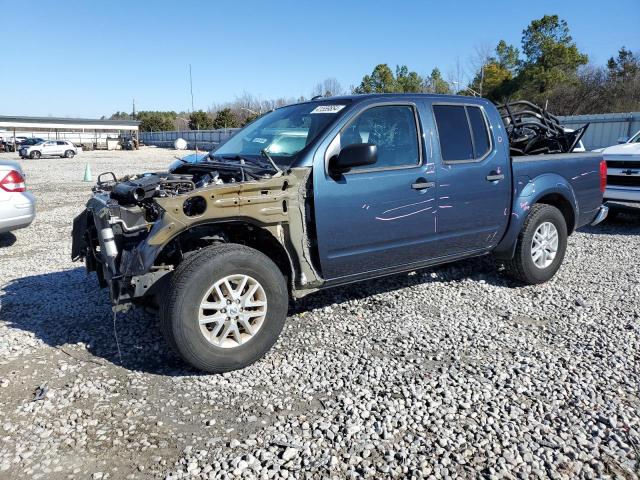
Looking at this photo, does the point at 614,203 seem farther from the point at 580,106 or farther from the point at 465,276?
the point at 580,106

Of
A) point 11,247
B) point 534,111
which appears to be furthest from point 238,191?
point 11,247

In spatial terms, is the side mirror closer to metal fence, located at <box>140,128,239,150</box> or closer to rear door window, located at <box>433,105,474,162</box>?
rear door window, located at <box>433,105,474,162</box>

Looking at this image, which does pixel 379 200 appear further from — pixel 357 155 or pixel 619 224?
pixel 619 224

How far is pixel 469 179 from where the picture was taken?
181 inches

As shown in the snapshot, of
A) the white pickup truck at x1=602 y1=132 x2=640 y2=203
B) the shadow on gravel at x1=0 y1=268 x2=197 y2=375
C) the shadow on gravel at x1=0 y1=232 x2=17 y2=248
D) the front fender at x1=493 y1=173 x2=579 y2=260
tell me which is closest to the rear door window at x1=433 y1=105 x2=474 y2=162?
the front fender at x1=493 y1=173 x2=579 y2=260

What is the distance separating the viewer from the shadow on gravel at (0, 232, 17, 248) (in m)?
7.70

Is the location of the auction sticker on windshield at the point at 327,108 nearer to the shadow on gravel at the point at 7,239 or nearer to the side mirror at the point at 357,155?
the side mirror at the point at 357,155

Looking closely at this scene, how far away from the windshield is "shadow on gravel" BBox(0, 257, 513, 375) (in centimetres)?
151

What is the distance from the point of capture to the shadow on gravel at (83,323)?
3818 millimetres

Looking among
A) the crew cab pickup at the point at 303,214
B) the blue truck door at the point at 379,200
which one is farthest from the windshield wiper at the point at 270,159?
the blue truck door at the point at 379,200

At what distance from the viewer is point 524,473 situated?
8.27 feet

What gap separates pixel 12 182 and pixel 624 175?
9.56 metres

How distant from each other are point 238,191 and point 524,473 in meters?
2.36

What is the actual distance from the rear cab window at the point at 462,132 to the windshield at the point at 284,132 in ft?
3.16
